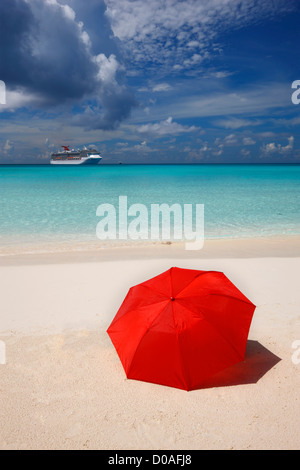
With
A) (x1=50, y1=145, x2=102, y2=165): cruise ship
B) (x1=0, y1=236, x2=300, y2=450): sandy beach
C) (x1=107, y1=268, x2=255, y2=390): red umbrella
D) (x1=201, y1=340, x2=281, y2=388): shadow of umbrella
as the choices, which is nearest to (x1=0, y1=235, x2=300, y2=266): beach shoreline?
(x1=0, y1=236, x2=300, y2=450): sandy beach

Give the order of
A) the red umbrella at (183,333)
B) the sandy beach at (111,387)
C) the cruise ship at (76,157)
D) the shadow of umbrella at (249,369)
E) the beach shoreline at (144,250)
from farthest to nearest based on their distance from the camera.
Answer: the cruise ship at (76,157), the beach shoreline at (144,250), the shadow of umbrella at (249,369), the red umbrella at (183,333), the sandy beach at (111,387)

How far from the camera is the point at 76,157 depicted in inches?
5148

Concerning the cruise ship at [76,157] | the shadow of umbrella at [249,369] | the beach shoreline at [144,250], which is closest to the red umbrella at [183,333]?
the shadow of umbrella at [249,369]

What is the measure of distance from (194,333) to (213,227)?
11546mm

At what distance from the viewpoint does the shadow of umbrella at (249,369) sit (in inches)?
144

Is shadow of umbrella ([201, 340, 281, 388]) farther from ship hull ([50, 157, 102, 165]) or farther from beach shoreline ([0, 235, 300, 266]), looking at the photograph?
ship hull ([50, 157, 102, 165])

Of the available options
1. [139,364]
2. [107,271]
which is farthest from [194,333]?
[107,271]

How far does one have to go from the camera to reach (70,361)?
13.7 ft

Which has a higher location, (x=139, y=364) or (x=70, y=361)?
(x=139, y=364)

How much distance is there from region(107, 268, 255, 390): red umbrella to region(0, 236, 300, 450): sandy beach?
0.32 meters

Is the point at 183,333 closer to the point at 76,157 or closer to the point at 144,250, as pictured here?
the point at 144,250

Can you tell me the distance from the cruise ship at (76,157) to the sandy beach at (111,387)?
127105mm

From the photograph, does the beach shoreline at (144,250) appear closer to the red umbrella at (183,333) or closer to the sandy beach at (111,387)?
the sandy beach at (111,387)
